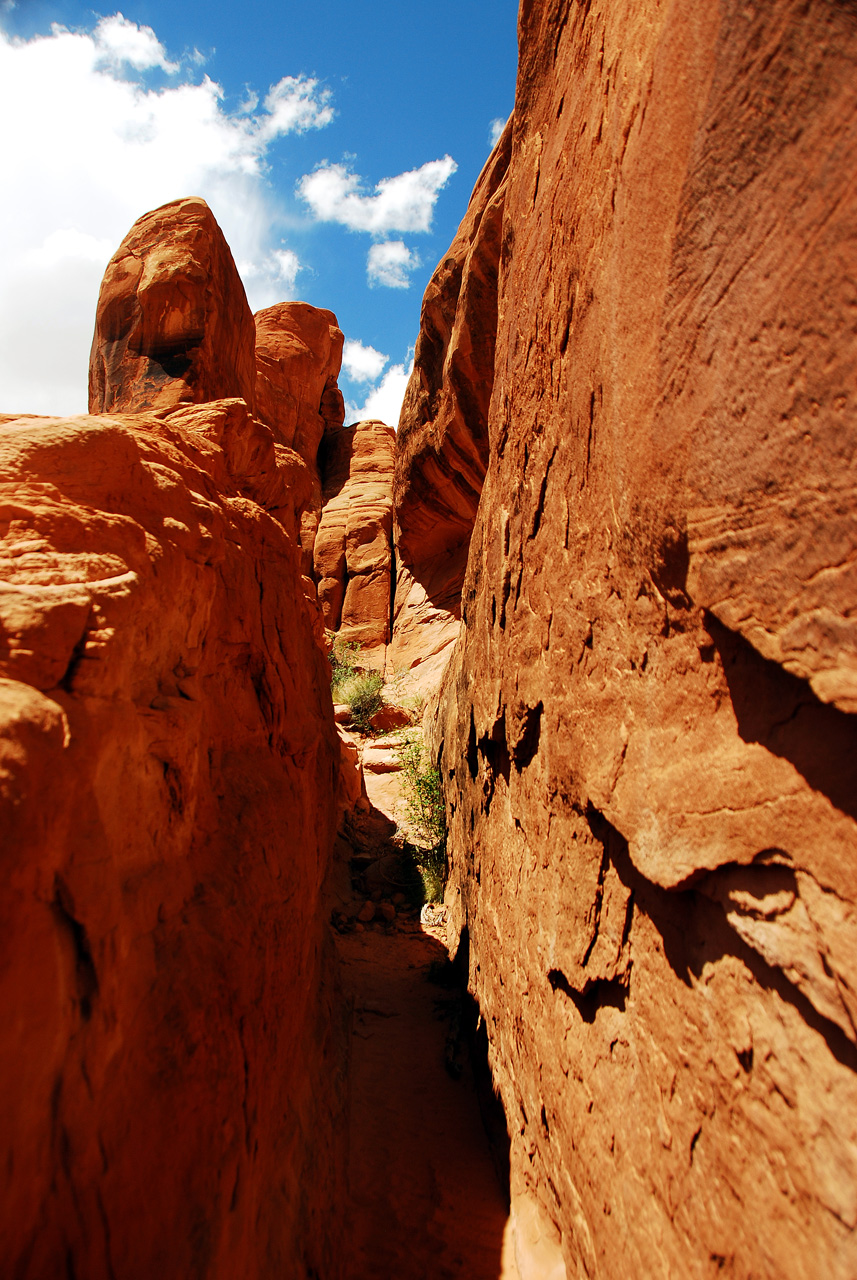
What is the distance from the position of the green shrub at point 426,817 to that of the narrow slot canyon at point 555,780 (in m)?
2.44

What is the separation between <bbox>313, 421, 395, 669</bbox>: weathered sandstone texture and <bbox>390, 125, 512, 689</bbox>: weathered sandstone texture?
0.63m

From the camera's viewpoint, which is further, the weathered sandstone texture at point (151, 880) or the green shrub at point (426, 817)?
the green shrub at point (426, 817)

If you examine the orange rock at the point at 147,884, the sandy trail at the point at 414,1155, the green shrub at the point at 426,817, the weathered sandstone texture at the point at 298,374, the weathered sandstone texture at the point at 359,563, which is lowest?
the sandy trail at the point at 414,1155

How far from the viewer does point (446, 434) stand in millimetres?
10078

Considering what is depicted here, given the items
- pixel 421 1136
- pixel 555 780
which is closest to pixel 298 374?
pixel 555 780

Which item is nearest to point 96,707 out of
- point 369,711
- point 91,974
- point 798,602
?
point 91,974

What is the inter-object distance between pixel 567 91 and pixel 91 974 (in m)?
3.92

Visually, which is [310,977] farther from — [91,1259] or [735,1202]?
[735,1202]

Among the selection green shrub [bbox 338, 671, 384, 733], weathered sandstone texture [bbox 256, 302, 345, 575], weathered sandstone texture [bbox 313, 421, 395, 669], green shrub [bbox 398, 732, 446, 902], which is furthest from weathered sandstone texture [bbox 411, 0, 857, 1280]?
weathered sandstone texture [bbox 256, 302, 345, 575]

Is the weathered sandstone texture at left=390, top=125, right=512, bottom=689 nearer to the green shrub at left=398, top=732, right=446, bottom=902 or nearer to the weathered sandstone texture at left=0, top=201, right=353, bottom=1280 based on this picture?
the green shrub at left=398, top=732, right=446, bottom=902

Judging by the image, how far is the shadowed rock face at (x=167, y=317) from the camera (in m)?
5.35

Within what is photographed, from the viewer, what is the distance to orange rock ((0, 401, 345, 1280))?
129cm

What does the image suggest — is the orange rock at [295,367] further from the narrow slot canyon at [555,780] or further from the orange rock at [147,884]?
the orange rock at [147,884]

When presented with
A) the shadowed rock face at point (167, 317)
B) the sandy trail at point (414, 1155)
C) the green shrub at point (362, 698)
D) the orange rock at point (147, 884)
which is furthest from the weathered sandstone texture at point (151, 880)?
the green shrub at point (362, 698)
